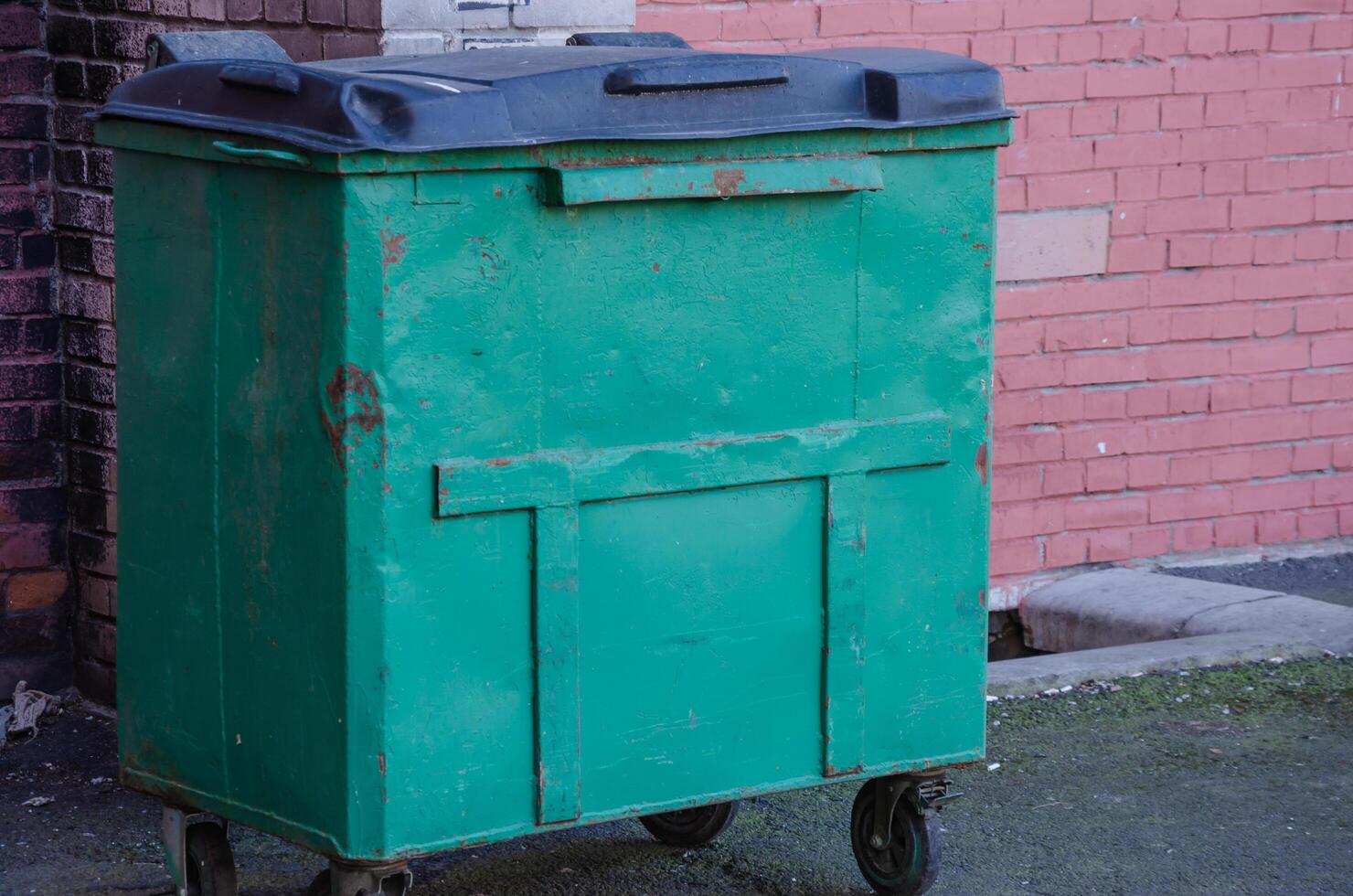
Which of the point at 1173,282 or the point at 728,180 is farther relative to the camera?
the point at 1173,282

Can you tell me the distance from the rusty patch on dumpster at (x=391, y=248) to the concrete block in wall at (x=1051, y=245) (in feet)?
9.48

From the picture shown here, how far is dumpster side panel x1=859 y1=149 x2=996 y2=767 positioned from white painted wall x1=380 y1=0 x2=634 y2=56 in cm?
130

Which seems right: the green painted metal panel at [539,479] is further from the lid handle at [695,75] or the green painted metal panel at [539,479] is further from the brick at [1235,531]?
the brick at [1235,531]

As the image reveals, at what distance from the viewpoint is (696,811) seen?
3.83m

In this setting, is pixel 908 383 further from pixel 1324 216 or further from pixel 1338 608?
pixel 1324 216

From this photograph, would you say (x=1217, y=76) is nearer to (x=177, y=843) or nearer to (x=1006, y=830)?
(x=1006, y=830)

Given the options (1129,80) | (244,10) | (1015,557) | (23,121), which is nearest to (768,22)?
(1129,80)

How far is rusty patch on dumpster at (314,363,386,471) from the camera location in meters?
2.82

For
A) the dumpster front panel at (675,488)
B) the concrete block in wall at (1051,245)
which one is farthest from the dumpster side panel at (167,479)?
the concrete block in wall at (1051,245)

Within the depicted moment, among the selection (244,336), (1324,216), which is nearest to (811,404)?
(244,336)

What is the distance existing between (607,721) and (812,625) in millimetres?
Answer: 407

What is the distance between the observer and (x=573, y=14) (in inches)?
171

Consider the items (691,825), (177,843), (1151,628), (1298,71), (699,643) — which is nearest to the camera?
(699,643)

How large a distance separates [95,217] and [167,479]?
1.37 m
